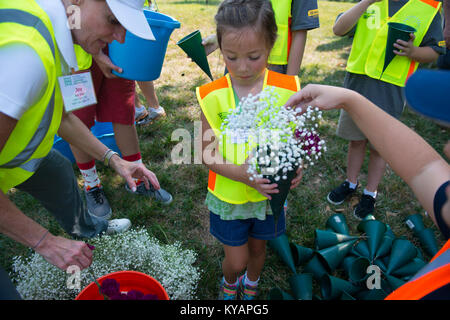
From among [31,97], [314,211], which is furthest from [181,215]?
[31,97]

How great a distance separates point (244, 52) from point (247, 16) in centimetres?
16

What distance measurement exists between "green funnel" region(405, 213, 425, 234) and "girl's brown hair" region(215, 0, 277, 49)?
6.89 ft

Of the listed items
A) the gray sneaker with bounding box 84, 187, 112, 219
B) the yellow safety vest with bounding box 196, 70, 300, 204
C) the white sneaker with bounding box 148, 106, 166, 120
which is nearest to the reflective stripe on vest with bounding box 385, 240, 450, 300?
the yellow safety vest with bounding box 196, 70, 300, 204

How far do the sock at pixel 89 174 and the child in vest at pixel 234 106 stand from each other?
1.44m

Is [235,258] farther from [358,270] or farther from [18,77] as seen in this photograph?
[18,77]

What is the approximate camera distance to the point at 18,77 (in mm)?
→ 961

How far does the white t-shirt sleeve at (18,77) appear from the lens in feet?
3.08

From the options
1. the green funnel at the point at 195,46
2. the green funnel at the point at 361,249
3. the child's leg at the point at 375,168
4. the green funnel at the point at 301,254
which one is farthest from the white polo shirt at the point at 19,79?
the child's leg at the point at 375,168

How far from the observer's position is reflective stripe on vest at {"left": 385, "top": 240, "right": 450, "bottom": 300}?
0.81 meters

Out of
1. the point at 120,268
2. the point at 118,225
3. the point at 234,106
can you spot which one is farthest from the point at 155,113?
the point at 234,106

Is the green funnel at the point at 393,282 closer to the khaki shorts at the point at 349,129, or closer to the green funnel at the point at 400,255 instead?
the green funnel at the point at 400,255

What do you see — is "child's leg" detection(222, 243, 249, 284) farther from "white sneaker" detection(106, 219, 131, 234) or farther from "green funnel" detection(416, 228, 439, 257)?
"green funnel" detection(416, 228, 439, 257)

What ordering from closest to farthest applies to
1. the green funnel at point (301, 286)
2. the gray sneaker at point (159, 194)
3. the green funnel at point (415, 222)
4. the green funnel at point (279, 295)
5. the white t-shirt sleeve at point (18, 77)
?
the white t-shirt sleeve at point (18, 77), the green funnel at point (279, 295), the green funnel at point (301, 286), the green funnel at point (415, 222), the gray sneaker at point (159, 194)
